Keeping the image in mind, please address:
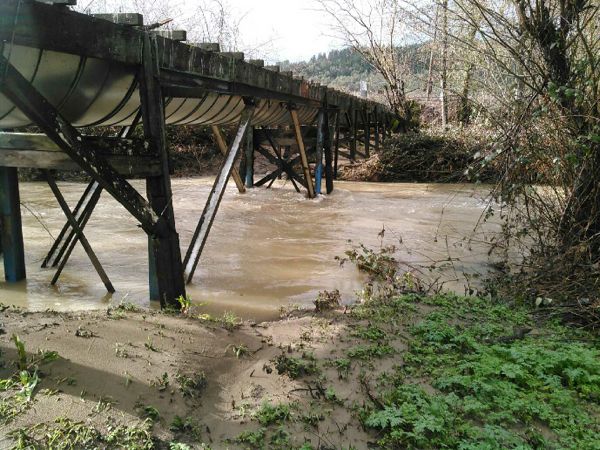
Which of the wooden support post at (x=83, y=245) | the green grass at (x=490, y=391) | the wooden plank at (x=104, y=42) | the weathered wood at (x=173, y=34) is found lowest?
the green grass at (x=490, y=391)

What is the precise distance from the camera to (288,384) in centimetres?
293

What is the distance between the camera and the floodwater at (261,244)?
5.23m

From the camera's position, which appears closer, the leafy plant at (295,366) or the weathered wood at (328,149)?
→ the leafy plant at (295,366)

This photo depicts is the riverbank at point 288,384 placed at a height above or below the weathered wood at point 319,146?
below

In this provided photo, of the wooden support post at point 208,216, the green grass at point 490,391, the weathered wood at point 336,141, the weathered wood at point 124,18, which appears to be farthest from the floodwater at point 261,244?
the weathered wood at point 124,18

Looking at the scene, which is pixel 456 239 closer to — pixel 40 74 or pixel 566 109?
pixel 566 109

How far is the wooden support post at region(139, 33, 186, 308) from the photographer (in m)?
4.02

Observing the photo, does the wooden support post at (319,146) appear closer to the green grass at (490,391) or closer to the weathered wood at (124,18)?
the weathered wood at (124,18)

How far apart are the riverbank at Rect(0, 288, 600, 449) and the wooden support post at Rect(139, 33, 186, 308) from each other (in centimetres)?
46

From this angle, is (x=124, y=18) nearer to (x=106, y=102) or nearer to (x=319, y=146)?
(x=106, y=102)

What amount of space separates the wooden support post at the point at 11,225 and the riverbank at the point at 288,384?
1.96m

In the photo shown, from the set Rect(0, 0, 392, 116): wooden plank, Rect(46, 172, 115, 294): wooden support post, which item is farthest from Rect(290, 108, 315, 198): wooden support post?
Rect(46, 172, 115, 294): wooden support post

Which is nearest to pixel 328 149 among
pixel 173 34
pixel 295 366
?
pixel 173 34

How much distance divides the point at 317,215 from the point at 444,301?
5974 millimetres
